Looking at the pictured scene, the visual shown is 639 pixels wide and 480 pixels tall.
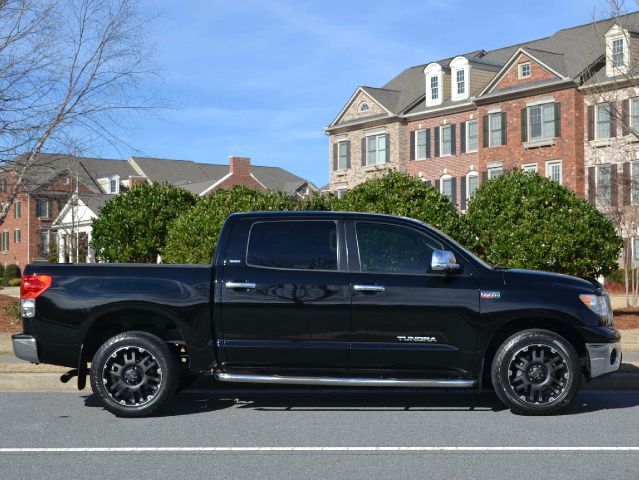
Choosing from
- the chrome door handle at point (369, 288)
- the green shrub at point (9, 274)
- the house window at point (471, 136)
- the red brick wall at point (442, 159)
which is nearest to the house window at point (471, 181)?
the red brick wall at point (442, 159)

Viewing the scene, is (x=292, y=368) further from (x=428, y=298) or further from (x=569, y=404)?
(x=569, y=404)

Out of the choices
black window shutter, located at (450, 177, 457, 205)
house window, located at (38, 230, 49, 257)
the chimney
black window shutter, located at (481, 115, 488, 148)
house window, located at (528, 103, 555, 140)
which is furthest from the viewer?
house window, located at (38, 230, 49, 257)

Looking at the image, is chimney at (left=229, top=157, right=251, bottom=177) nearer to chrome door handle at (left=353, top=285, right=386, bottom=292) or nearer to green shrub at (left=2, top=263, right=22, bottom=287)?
green shrub at (left=2, top=263, right=22, bottom=287)

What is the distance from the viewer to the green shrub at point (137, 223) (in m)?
22.9

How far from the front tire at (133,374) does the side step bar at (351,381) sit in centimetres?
53

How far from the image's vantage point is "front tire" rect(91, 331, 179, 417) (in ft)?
26.1

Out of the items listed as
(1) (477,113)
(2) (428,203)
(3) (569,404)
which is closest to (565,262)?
(2) (428,203)

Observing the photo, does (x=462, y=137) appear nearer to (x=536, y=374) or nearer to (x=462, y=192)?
(x=462, y=192)

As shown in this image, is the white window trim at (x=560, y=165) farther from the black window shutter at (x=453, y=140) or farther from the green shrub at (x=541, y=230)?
the green shrub at (x=541, y=230)

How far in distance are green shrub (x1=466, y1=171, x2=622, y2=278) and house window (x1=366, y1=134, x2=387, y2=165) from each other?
1243 inches

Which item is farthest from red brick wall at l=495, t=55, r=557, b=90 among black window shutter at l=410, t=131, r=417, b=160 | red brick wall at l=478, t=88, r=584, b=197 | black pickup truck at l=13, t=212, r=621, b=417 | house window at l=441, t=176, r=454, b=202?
black pickup truck at l=13, t=212, r=621, b=417

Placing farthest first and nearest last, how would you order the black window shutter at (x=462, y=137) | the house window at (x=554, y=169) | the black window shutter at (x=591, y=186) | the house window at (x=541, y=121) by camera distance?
the black window shutter at (x=462, y=137), the house window at (x=541, y=121), the house window at (x=554, y=169), the black window shutter at (x=591, y=186)

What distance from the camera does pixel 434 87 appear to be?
49562mm

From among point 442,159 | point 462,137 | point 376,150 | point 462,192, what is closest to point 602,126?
point 462,137
